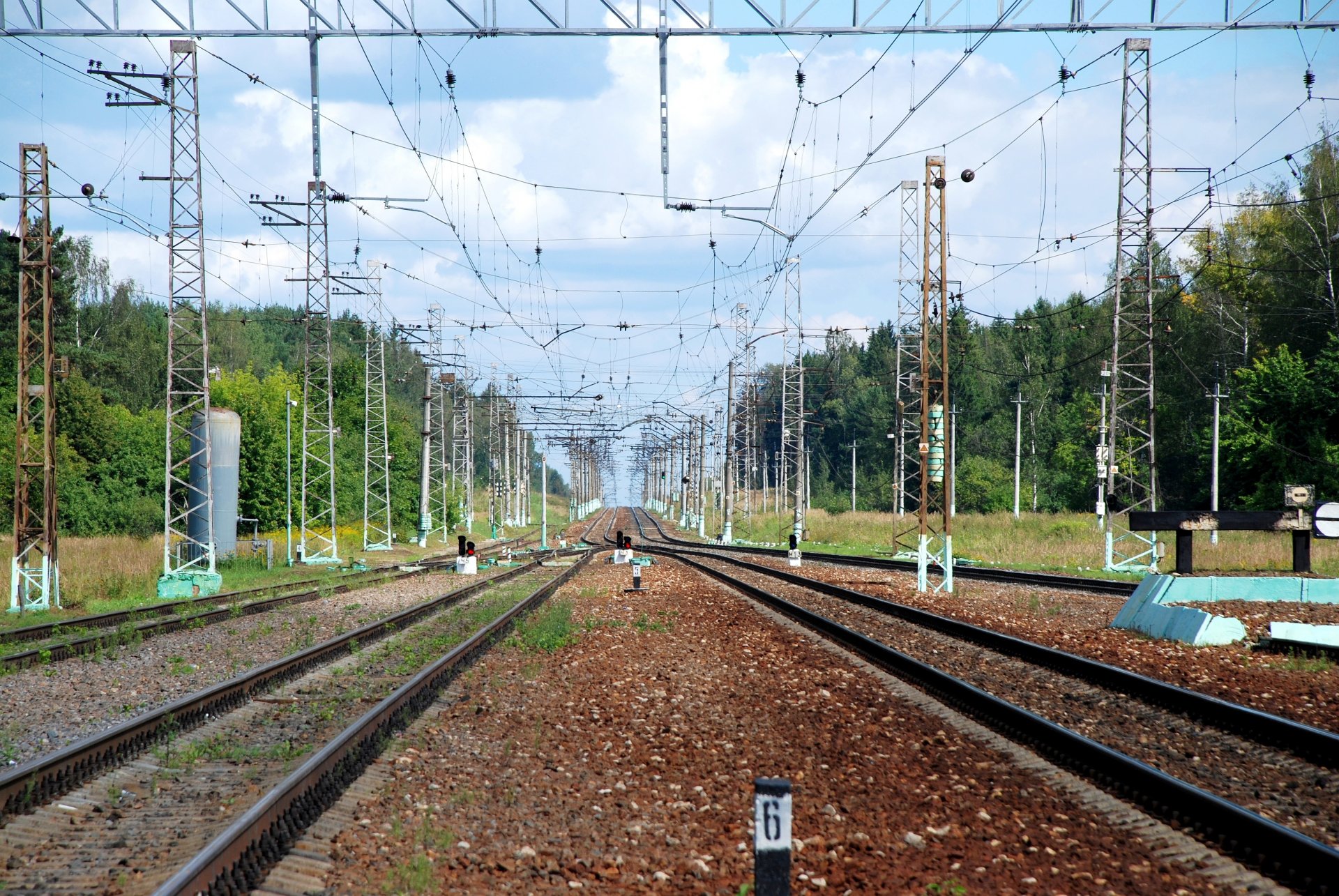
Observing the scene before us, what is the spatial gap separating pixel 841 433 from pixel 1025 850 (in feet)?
453

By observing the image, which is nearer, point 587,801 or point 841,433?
point 587,801

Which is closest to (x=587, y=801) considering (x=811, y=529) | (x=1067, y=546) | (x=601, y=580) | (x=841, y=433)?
(x=601, y=580)

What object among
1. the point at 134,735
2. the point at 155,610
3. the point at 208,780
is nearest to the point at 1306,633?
the point at 208,780

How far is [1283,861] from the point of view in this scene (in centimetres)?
640

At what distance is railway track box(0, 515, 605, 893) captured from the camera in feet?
21.4

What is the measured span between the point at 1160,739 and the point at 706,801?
14.7ft

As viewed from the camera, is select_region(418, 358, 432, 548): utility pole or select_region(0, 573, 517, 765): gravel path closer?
select_region(0, 573, 517, 765): gravel path

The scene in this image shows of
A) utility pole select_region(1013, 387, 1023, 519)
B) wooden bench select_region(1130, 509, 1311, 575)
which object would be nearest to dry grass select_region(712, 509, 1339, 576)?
wooden bench select_region(1130, 509, 1311, 575)

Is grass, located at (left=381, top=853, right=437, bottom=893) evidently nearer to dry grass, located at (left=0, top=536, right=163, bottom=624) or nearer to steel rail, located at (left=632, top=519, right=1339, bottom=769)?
steel rail, located at (left=632, top=519, right=1339, bottom=769)

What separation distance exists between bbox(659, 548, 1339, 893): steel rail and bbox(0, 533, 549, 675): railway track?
467 inches

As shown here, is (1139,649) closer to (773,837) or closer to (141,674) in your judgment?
(773,837)

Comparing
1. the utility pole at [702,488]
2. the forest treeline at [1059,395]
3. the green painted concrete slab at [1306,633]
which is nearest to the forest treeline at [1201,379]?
the forest treeline at [1059,395]

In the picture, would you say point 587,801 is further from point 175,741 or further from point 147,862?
point 175,741

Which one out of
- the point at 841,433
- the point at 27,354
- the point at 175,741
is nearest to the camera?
the point at 175,741
